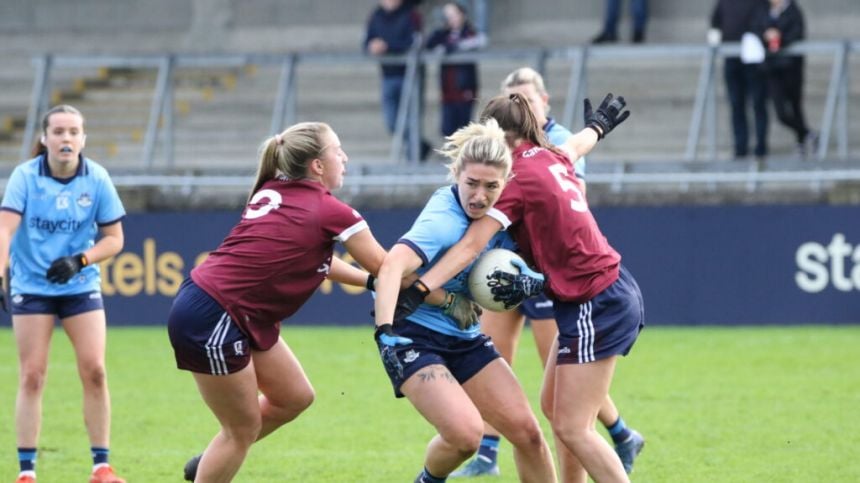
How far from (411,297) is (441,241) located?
29 cm

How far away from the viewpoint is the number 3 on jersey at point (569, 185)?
7340mm

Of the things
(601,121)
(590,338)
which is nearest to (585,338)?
(590,338)

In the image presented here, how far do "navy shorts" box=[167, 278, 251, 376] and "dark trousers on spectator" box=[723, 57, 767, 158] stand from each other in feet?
33.6

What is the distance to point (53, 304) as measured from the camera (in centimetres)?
902

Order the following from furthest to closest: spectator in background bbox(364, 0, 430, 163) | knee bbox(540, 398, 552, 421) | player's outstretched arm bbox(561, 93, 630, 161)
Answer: spectator in background bbox(364, 0, 430, 163), player's outstretched arm bbox(561, 93, 630, 161), knee bbox(540, 398, 552, 421)

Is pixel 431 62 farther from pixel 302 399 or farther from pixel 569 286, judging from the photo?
pixel 569 286

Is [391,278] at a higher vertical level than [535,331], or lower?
higher

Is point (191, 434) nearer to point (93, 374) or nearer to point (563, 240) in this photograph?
point (93, 374)

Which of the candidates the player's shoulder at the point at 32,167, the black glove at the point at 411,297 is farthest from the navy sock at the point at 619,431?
the player's shoulder at the point at 32,167

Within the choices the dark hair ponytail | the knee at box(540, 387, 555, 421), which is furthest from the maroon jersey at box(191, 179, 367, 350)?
the knee at box(540, 387, 555, 421)

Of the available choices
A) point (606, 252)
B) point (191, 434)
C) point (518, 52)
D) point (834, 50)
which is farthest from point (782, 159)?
point (606, 252)

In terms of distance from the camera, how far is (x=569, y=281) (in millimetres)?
7293

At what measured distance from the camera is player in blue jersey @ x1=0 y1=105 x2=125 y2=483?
8.84 m

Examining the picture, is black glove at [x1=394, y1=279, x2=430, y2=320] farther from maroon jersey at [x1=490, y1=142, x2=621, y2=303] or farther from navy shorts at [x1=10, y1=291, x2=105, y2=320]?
navy shorts at [x1=10, y1=291, x2=105, y2=320]
